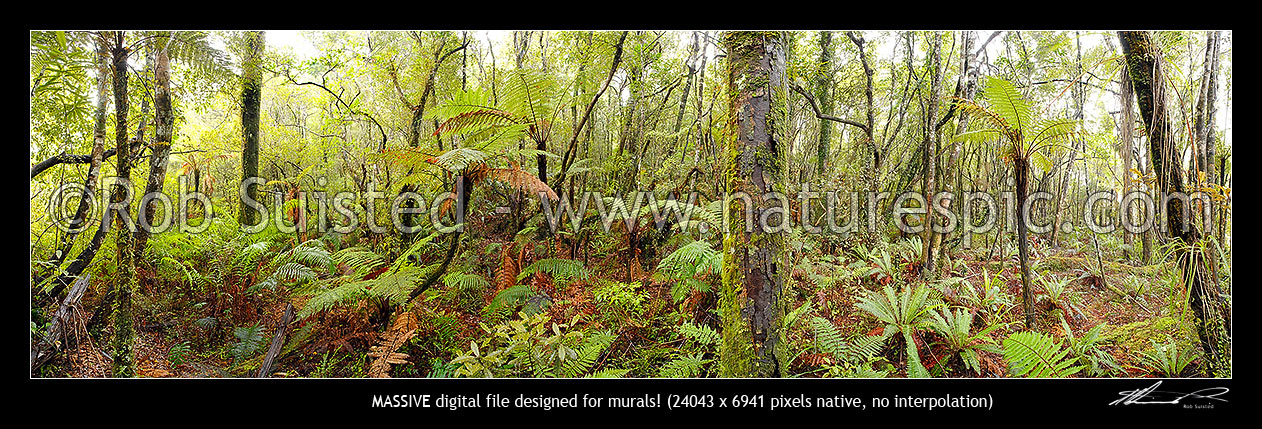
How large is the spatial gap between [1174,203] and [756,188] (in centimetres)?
289

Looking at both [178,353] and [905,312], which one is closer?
[905,312]

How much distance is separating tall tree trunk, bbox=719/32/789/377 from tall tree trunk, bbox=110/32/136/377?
377cm

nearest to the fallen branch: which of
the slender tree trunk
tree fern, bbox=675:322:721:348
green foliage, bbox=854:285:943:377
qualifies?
tree fern, bbox=675:322:721:348

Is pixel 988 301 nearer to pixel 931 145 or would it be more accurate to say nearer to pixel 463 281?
pixel 931 145

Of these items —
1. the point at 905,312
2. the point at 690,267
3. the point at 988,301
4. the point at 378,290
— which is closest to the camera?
the point at 378,290

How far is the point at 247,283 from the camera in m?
4.71

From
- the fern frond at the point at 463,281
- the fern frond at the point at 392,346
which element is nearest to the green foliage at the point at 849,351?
the fern frond at the point at 463,281

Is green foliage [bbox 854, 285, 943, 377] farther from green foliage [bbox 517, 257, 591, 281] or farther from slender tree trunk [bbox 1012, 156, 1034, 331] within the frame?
green foliage [bbox 517, 257, 591, 281]

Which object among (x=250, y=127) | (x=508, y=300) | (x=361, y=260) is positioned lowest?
(x=508, y=300)

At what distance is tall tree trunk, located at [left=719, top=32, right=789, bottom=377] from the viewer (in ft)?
8.65
